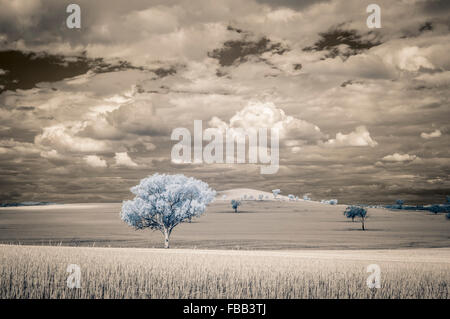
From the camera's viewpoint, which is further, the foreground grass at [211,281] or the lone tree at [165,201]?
the lone tree at [165,201]

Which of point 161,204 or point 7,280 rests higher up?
point 161,204

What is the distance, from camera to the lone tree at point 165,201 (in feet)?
200

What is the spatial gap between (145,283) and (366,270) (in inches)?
536

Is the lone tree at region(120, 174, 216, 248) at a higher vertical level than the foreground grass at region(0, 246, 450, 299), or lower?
higher

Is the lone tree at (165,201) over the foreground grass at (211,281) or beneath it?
over

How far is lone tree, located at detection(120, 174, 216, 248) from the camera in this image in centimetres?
6109

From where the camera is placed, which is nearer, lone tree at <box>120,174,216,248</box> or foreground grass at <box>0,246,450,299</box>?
foreground grass at <box>0,246,450,299</box>

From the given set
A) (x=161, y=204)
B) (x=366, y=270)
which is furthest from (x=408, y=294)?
(x=161, y=204)

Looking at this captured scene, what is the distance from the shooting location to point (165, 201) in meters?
61.6

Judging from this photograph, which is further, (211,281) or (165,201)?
(165,201)

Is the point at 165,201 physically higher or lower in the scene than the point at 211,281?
higher

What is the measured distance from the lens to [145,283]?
20.4 m
